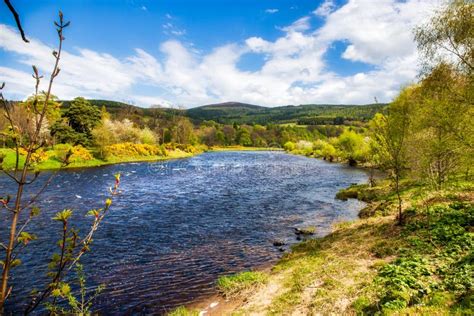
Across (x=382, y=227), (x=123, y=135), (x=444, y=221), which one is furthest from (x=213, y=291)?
(x=123, y=135)

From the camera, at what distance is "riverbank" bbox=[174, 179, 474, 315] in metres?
8.14

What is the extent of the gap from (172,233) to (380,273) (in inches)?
520

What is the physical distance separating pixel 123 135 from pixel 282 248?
75.5m

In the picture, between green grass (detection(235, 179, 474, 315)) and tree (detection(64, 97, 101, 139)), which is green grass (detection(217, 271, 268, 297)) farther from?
tree (detection(64, 97, 101, 139))

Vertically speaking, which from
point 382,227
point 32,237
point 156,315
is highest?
point 32,237

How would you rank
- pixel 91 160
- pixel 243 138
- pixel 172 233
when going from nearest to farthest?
1. pixel 172 233
2. pixel 91 160
3. pixel 243 138

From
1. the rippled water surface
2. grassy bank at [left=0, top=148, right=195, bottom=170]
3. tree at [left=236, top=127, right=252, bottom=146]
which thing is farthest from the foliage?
tree at [left=236, top=127, right=252, bottom=146]

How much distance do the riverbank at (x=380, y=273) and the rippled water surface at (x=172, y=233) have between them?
232 centimetres

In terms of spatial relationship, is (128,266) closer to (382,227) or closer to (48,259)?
(48,259)

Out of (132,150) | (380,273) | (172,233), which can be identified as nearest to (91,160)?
(132,150)

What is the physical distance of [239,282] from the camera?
40.9 feet

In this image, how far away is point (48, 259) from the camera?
1479cm

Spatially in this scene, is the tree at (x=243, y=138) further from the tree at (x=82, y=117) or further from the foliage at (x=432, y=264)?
the foliage at (x=432, y=264)

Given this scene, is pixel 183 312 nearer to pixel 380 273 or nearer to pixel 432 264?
pixel 380 273
